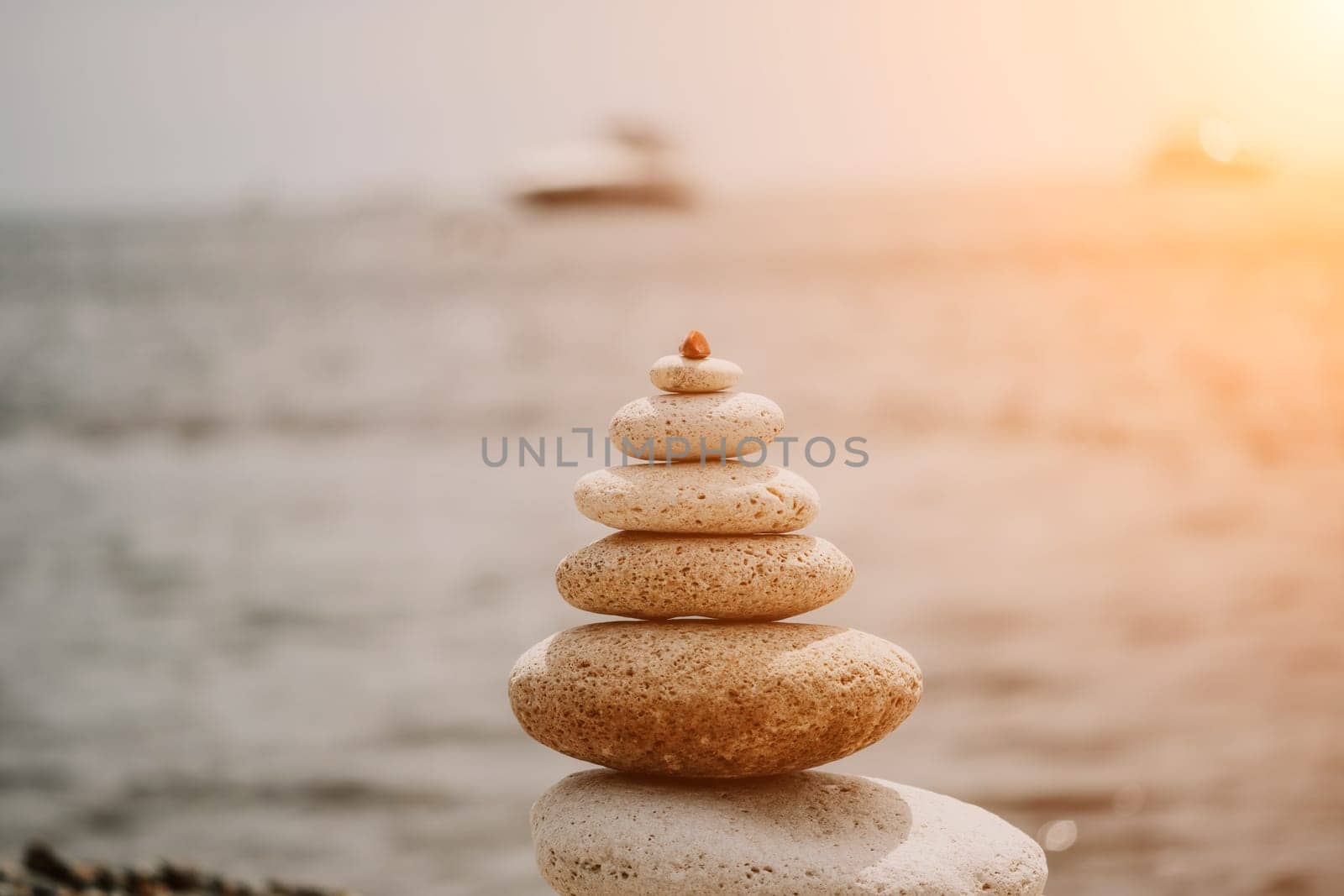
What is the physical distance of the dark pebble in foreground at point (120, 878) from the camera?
10.6 feet

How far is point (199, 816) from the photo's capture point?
4820 mm

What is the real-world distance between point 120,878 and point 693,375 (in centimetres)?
241

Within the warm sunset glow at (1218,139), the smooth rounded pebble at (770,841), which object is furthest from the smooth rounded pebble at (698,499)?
the warm sunset glow at (1218,139)

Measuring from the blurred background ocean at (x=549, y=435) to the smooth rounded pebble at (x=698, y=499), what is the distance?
9.35ft

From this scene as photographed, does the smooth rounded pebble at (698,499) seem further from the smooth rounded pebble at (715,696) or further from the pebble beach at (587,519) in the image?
the pebble beach at (587,519)

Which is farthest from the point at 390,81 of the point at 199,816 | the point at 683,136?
the point at 199,816

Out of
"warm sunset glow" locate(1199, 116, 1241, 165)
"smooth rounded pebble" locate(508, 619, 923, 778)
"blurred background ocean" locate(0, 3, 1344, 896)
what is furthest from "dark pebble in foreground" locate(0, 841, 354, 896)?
"warm sunset glow" locate(1199, 116, 1241, 165)

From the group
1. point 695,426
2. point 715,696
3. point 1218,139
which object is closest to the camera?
point 715,696

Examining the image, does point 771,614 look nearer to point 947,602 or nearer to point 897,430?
point 947,602

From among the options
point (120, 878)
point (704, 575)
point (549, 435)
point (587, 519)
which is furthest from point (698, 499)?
point (549, 435)

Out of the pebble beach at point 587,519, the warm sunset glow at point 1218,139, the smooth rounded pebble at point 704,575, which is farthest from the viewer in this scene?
the warm sunset glow at point 1218,139

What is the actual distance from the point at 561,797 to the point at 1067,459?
3.85 m

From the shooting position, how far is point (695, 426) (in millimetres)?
1957

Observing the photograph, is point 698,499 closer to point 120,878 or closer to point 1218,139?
point 120,878
